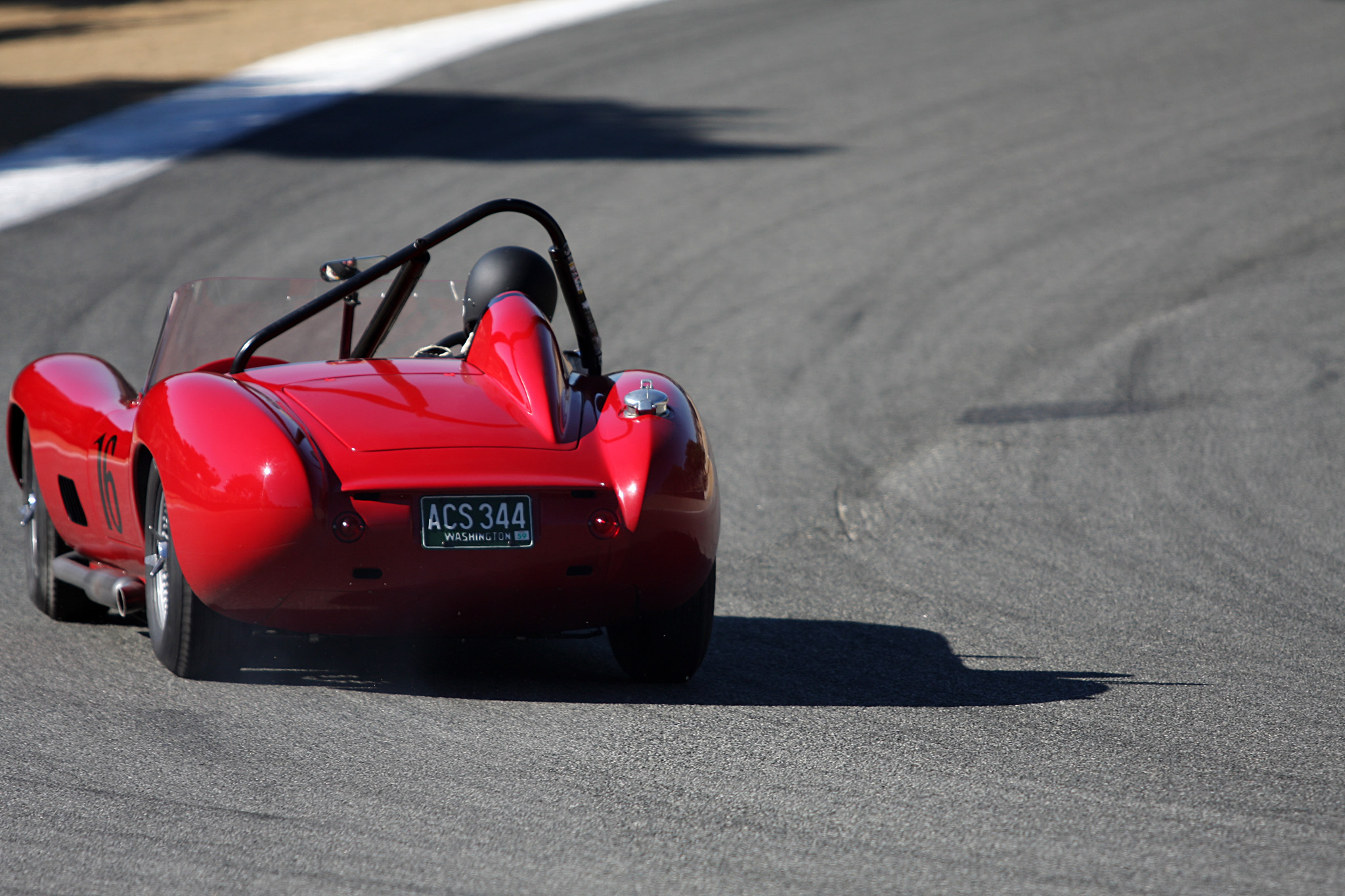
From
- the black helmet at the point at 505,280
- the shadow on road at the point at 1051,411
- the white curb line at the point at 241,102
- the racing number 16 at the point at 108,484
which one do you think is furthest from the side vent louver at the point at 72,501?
the white curb line at the point at 241,102

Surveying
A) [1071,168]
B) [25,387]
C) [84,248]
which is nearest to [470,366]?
[25,387]

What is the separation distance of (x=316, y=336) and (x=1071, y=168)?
11.0m

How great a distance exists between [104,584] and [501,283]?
1.64 meters

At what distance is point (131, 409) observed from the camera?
5.33 metres

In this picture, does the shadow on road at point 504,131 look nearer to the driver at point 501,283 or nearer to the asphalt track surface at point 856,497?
the asphalt track surface at point 856,497

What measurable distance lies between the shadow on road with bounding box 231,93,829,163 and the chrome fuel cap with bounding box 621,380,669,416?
11.5 m

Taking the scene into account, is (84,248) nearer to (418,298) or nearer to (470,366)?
(418,298)

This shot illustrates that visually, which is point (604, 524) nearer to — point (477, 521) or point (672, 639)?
point (477, 521)

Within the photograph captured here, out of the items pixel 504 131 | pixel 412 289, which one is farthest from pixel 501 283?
pixel 504 131

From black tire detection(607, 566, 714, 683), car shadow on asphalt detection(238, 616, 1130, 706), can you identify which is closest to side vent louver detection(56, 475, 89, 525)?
car shadow on asphalt detection(238, 616, 1130, 706)

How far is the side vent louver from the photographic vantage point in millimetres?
5560

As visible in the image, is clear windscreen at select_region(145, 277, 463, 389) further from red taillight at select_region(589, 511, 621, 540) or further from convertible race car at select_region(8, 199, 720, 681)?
red taillight at select_region(589, 511, 621, 540)

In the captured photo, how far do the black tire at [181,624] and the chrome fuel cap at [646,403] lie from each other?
131 cm

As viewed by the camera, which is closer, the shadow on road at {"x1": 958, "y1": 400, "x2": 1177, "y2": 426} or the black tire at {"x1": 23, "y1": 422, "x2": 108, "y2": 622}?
the black tire at {"x1": 23, "y1": 422, "x2": 108, "y2": 622}
